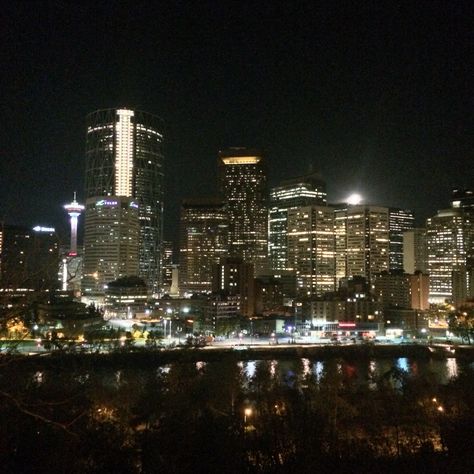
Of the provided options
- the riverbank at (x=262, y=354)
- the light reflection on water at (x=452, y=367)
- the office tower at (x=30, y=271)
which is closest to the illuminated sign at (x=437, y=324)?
the riverbank at (x=262, y=354)

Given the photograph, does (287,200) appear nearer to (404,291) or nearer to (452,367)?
(404,291)

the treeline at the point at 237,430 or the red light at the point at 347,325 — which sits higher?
the treeline at the point at 237,430

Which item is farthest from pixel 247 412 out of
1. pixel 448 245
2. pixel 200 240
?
pixel 200 240

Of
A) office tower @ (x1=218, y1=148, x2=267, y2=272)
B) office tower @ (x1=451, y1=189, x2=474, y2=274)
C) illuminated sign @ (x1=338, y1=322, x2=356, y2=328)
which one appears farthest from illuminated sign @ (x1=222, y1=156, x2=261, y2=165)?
illuminated sign @ (x1=338, y1=322, x2=356, y2=328)

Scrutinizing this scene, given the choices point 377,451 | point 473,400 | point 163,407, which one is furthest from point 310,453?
point 473,400

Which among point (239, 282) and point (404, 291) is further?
point (404, 291)

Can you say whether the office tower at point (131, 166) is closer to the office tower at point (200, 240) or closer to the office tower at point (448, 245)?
the office tower at point (200, 240)
